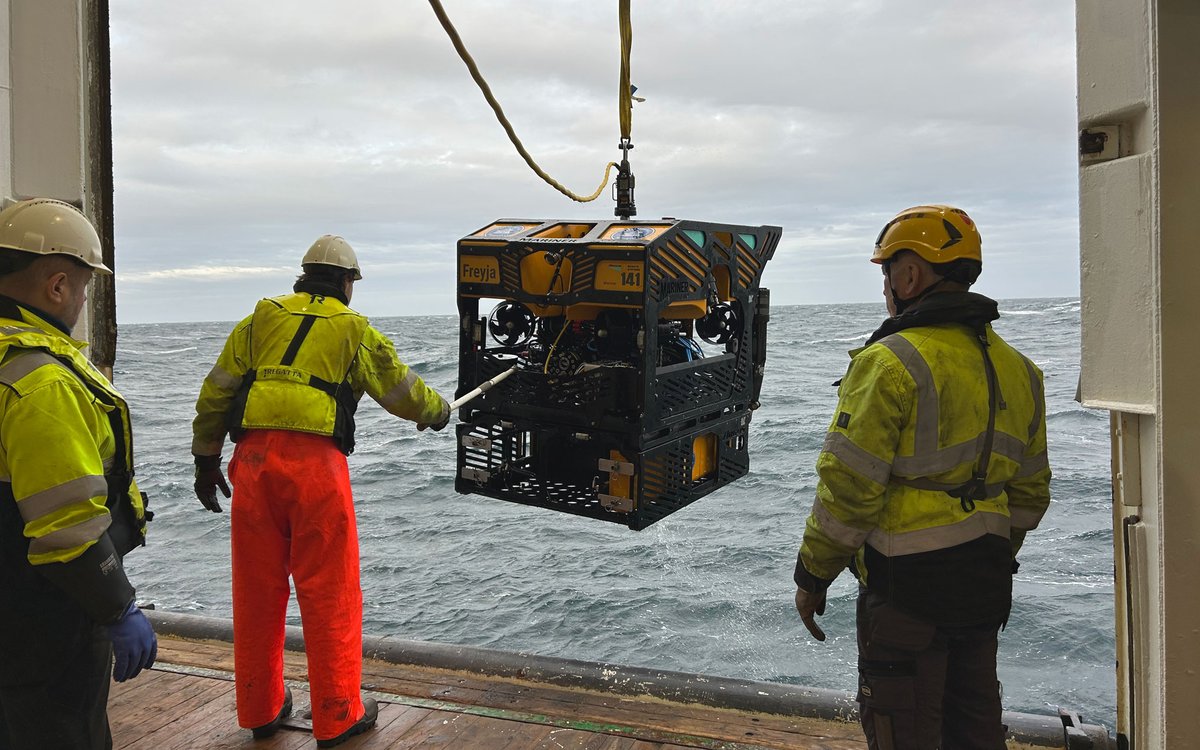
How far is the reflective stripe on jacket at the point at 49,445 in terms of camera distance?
196 cm

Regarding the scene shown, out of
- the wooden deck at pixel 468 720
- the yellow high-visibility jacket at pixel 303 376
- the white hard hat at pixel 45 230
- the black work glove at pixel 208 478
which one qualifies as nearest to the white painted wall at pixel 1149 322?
the wooden deck at pixel 468 720

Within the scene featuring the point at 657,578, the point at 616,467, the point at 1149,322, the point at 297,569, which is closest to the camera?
the point at 1149,322

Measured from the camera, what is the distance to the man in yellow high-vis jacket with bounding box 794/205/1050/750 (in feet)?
7.48

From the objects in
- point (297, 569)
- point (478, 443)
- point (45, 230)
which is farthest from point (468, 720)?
point (45, 230)

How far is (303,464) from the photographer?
3.13 m

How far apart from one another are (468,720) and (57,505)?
193cm

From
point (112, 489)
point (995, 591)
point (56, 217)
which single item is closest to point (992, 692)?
point (995, 591)

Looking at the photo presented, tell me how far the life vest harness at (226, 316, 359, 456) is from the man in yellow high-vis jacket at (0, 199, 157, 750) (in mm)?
888

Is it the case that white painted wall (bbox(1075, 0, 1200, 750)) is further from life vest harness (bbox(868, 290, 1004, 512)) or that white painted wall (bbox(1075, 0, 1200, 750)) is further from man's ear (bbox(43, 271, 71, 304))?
man's ear (bbox(43, 271, 71, 304))

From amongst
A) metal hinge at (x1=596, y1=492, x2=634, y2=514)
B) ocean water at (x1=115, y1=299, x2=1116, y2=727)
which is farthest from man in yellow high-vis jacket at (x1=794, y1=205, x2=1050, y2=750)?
ocean water at (x1=115, y1=299, x2=1116, y2=727)

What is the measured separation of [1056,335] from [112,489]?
42.6 m

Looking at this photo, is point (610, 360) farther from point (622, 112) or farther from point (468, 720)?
point (468, 720)

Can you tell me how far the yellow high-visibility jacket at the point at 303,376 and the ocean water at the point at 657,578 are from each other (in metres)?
3.00

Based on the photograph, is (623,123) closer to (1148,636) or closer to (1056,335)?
(1148,636)
